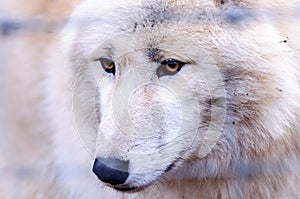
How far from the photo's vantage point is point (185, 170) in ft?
6.03

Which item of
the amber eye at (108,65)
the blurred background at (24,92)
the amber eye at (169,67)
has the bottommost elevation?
the blurred background at (24,92)

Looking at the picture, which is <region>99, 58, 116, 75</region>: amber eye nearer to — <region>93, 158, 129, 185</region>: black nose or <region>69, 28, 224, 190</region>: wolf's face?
<region>69, 28, 224, 190</region>: wolf's face

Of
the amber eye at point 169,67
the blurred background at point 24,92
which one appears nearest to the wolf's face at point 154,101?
the amber eye at point 169,67

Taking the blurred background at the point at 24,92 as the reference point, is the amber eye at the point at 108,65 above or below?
above

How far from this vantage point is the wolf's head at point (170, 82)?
5.20 ft

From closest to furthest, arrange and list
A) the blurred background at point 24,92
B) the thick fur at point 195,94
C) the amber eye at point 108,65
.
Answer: the thick fur at point 195,94
the amber eye at point 108,65
the blurred background at point 24,92

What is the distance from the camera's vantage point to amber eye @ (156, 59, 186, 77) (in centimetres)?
162

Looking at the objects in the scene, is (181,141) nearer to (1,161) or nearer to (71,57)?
(71,57)

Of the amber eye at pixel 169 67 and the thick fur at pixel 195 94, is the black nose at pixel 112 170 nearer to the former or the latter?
the thick fur at pixel 195 94

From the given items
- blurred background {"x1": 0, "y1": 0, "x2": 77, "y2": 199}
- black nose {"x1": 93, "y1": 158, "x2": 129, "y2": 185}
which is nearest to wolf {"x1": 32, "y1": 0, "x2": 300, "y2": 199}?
black nose {"x1": 93, "y1": 158, "x2": 129, "y2": 185}

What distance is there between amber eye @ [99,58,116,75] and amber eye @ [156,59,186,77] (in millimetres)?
160

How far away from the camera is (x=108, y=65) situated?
174 cm

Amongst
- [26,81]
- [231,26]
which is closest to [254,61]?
[231,26]

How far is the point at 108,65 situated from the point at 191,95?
0.91ft
